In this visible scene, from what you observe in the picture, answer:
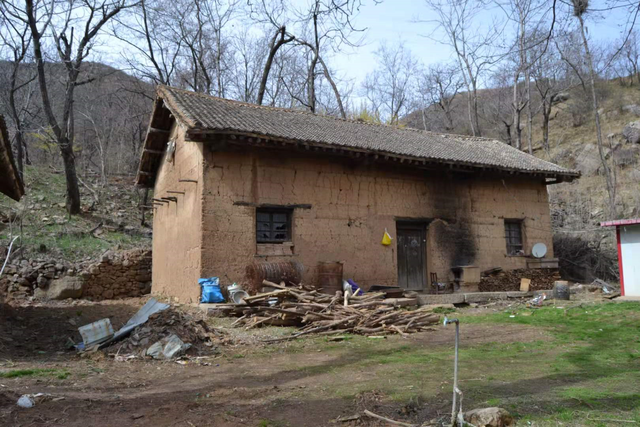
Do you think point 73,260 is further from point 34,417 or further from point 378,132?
point 34,417

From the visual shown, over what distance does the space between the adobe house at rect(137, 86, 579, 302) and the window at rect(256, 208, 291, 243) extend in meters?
0.03

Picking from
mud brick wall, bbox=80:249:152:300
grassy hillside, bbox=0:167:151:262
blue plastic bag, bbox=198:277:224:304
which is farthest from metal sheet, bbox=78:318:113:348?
grassy hillside, bbox=0:167:151:262

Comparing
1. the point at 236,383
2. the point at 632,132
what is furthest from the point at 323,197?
the point at 632,132

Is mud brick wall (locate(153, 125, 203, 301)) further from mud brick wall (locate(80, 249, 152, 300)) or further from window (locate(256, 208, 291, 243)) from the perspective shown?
window (locate(256, 208, 291, 243))

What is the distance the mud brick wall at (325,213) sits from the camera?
1131cm

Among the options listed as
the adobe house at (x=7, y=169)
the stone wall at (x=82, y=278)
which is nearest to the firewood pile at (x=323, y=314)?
the adobe house at (x=7, y=169)

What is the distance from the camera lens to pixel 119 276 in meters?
16.5

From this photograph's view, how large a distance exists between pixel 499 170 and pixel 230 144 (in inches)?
337

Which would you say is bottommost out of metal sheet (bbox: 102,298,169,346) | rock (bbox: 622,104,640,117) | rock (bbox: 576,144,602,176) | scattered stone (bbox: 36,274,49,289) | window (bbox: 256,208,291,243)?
metal sheet (bbox: 102,298,169,346)

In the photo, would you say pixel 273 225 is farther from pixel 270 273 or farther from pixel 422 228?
pixel 422 228

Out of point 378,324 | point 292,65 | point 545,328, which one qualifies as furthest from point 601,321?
point 292,65

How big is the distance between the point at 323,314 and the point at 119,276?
10.00 metres

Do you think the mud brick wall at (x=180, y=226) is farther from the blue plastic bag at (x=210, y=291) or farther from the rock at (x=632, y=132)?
the rock at (x=632, y=132)

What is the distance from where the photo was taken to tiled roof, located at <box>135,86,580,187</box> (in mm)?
11547
